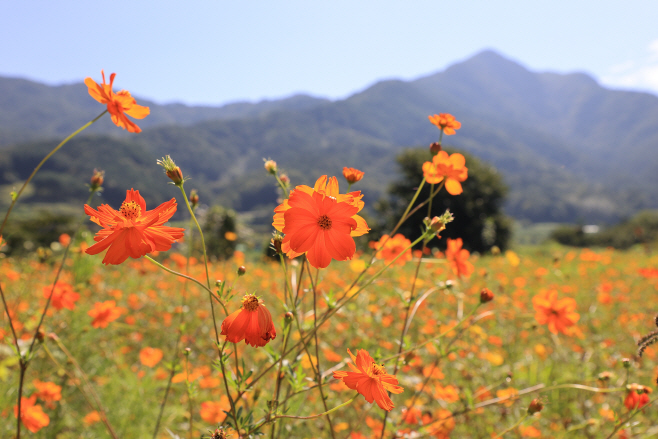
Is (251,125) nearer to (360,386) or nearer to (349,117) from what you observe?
(349,117)

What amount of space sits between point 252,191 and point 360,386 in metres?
132

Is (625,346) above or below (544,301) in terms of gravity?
below

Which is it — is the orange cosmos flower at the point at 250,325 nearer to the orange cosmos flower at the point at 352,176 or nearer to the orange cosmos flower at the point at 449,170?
the orange cosmos flower at the point at 352,176

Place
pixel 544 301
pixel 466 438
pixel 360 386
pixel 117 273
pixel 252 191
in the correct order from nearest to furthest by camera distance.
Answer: pixel 360 386
pixel 544 301
pixel 466 438
pixel 117 273
pixel 252 191

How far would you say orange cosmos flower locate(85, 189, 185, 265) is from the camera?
612mm

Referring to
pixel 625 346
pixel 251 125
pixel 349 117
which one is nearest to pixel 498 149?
pixel 349 117

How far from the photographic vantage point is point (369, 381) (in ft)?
2.28

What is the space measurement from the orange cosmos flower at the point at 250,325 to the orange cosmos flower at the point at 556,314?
126 cm

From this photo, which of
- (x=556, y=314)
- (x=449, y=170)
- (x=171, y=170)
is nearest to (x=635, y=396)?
(x=556, y=314)

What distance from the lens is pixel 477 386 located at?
7.09 ft

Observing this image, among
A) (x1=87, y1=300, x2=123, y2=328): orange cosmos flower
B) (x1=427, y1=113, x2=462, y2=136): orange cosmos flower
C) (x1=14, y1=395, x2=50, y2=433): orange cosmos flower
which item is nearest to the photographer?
(x1=427, y1=113, x2=462, y2=136): orange cosmos flower

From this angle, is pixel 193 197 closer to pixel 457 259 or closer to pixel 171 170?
pixel 171 170

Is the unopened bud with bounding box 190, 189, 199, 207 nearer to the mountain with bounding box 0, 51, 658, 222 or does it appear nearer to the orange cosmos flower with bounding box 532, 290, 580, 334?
the orange cosmos flower with bounding box 532, 290, 580, 334

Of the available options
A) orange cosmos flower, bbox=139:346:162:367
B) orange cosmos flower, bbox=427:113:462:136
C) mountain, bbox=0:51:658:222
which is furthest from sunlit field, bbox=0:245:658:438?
mountain, bbox=0:51:658:222
